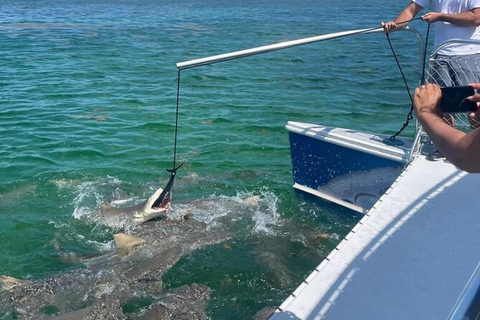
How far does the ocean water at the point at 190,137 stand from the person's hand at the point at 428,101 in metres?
3.61

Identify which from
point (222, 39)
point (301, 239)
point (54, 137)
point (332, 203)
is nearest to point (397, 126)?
point (332, 203)

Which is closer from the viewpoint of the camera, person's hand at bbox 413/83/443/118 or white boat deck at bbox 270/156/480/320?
person's hand at bbox 413/83/443/118

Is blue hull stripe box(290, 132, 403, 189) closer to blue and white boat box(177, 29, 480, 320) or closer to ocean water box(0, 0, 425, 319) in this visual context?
blue and white boat box(177, 29, 480, 320)

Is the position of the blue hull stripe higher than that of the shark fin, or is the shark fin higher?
the blue hull stripe

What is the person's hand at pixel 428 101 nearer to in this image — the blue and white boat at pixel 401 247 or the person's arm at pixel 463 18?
the blue and white boat at pixel 401 247

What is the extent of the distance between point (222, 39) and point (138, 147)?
49.4 feet

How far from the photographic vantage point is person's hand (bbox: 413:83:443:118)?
9.37 ft

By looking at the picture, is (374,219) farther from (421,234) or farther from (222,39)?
(222,39)

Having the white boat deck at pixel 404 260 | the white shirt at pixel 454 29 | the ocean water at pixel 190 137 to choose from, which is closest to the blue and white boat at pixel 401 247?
A: the white boat deck at pixel 404 260

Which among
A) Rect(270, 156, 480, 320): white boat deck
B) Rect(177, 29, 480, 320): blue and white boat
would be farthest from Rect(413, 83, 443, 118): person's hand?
Rect(270, 156, 480, 320): white boat deck

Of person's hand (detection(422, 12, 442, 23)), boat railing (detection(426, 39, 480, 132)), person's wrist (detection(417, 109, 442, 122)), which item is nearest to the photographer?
person's wrist (detection(417, 109, 442, 122))

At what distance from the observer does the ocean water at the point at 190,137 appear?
7.05m

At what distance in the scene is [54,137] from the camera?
11.4m

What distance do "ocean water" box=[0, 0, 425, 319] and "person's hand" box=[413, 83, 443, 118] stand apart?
3606 mm
